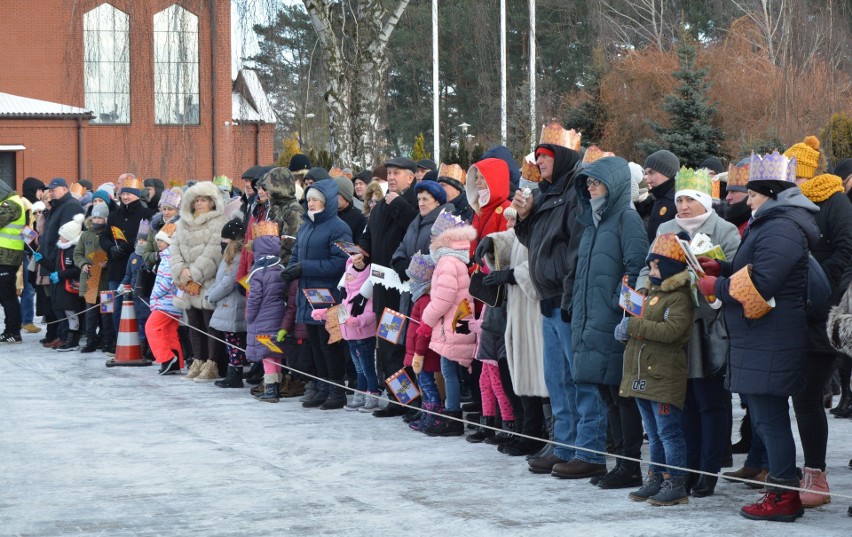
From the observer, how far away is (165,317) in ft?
43.2

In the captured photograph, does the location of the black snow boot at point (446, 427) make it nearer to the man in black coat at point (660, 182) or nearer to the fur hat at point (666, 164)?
the man in black coat at point (660, 182)

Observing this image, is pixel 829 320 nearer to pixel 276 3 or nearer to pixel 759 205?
pixel 759 205

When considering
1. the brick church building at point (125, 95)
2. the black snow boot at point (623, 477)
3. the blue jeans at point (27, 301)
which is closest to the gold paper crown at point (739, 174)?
the black snow boot at point (623, 477)

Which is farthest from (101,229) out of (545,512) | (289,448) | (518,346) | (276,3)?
(545,512)

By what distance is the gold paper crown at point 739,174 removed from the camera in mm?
8555

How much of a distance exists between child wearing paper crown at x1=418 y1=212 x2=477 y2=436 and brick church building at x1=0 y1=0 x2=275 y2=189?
30.2ft

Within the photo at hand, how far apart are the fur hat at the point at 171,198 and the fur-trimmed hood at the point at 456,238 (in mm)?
5148

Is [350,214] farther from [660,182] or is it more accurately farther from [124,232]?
[124,232]

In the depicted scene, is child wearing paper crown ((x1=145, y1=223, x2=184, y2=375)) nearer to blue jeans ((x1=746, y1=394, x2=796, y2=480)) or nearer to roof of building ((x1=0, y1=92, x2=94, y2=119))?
blue jeans ((x1=746, y1=394, x2=796, y2=480))

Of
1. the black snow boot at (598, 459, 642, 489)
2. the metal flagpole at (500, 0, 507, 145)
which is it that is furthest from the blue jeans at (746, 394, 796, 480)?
the metal flagpole at (500, 0, 507, 145)

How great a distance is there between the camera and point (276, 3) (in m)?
18.0

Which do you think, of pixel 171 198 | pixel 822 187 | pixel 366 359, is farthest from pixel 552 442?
pixel 171 198

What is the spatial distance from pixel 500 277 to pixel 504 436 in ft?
4.11

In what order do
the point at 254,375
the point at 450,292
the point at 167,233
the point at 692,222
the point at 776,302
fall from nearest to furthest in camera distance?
the point at 776,302 → the point at 692,222 → the point at 450,292 → the point at 254,375 → the point at 167,233
